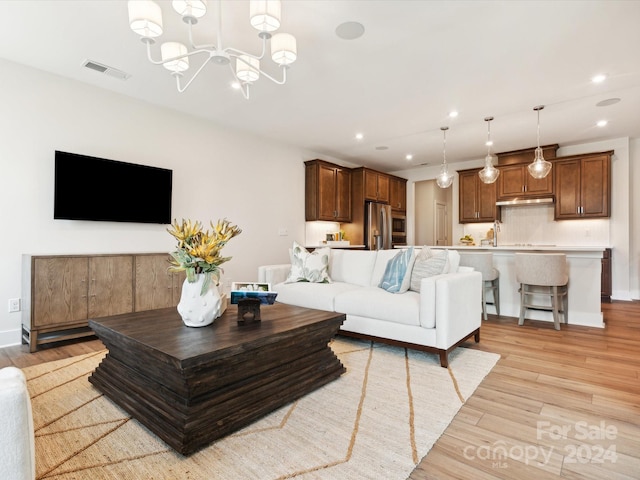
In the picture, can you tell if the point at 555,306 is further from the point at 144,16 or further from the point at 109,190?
the point at 109,190

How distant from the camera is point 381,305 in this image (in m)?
2.92

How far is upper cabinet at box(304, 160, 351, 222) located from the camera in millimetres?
6082

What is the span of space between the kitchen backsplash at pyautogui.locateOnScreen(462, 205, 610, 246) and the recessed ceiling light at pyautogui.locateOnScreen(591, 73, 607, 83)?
10.7 feet

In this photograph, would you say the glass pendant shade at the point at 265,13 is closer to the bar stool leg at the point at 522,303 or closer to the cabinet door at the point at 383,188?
the bar stool leg at the point at 522,303

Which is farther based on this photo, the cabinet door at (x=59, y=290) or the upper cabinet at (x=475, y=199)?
the upper cabinet at (x=475, y=199)

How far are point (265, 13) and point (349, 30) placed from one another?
943 mm

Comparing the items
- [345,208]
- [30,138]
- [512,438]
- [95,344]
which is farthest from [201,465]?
[345,208]

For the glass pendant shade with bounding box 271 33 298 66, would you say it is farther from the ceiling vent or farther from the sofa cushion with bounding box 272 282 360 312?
the sofa cushion with bounding box 272 282 360 312

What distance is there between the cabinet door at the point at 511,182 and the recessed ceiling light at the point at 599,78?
280 centimetres

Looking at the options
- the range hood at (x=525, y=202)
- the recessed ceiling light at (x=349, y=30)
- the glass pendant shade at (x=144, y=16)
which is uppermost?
the recessed ceiling light at (x=349, y=30)

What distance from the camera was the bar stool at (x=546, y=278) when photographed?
3.71 metres

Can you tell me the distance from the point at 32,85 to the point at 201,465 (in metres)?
3.79

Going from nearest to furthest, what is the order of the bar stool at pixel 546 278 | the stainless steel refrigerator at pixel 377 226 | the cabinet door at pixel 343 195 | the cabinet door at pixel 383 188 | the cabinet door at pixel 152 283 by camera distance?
the cabinet door at pixel 152 283 < the bar stool at pixel 546 278 < the cabinet door at pixel 343 195 < the stainless steel refrigerator at pixel 377 226 < the cabinet door at pixel 383 188

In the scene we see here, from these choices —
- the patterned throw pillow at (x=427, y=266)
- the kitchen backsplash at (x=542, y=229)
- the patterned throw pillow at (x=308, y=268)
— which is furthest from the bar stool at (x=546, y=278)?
the kitchen backsplash at (x=542, y=229)
